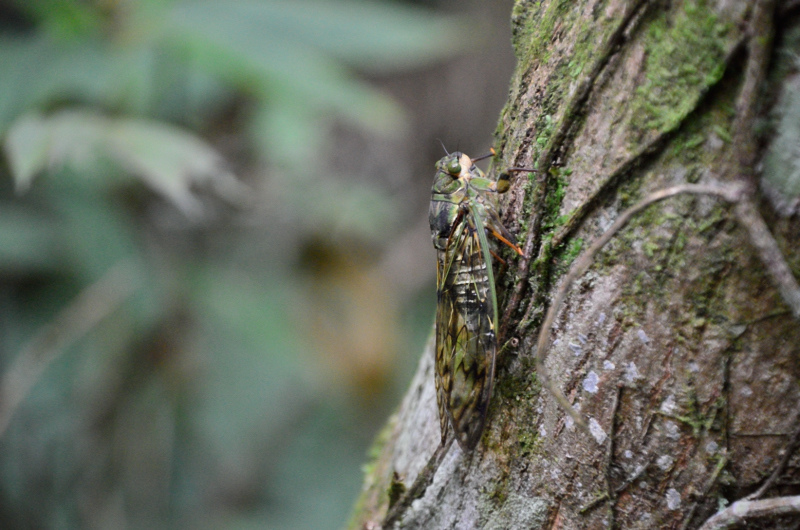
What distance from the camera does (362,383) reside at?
4.52 m

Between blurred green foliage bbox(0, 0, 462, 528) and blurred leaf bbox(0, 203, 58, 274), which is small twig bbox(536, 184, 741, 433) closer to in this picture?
blurred green foliage bbox(0, 0, 462, 528)

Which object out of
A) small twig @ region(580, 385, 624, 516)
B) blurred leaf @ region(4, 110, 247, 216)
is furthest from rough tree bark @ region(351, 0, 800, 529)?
blurred leaf @ region(4, 110, 247, 216)

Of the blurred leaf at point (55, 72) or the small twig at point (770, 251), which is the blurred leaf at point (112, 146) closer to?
the blurred leaf at point (55, 72)

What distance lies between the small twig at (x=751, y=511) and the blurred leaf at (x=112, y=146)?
2.18m

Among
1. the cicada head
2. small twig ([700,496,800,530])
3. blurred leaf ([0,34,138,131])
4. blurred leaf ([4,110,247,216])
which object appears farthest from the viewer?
blurred leaf ([0,34,138,131])

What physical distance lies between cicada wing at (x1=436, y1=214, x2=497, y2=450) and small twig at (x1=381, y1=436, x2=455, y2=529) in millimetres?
33

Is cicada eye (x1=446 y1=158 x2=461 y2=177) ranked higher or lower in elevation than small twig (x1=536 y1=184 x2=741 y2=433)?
higher

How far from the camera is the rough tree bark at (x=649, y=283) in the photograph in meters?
0.88

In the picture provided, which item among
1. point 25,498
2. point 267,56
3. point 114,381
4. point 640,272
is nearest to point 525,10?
point 640,272

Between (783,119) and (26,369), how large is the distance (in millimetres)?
3382

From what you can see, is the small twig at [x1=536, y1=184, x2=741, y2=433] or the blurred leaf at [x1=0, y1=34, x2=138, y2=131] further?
the blurred leaf at [x1=0, y1=34, x2=138, y2=131]

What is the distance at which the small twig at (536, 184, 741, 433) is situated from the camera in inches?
35.5

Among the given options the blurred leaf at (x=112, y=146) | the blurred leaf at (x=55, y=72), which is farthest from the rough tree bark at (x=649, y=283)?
the blurred leaf at (x=55, y=72)

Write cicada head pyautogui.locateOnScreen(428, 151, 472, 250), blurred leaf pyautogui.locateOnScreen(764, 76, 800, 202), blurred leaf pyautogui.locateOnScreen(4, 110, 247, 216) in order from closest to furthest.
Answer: blurred leaf pyautogui.locateOnScreen(764, 76, 800, 202) < cicada head pyautogui.locateOnScreen(428, 151, 472, 250) < blurred leaf pyautogui.locateOnScreen(4, 110, 247, 216)
